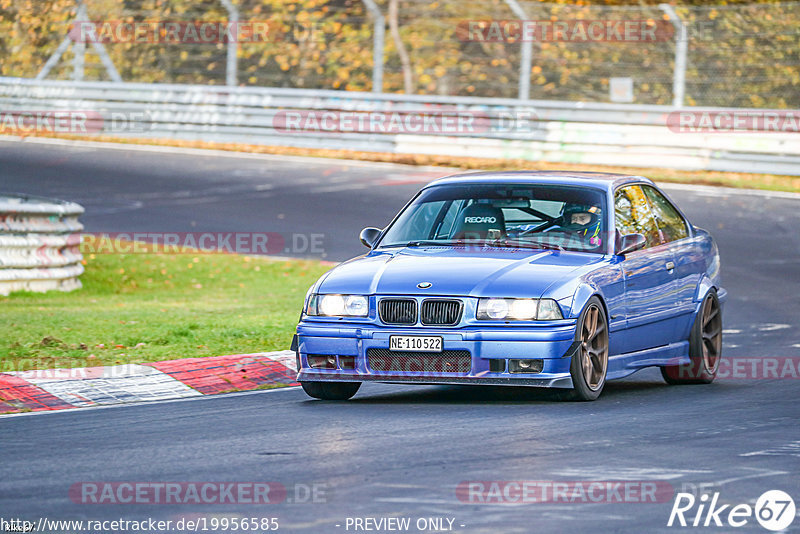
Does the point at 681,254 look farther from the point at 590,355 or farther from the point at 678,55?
the point at 678,55

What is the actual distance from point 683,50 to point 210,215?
9212 mm

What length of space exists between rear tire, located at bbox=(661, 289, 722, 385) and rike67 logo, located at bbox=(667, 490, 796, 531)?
4.55 meters

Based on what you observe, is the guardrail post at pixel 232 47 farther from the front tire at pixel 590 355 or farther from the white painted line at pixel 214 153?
the front tire at pixel 590 355

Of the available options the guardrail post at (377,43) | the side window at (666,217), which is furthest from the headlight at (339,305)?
the guardrail post at (377,43)

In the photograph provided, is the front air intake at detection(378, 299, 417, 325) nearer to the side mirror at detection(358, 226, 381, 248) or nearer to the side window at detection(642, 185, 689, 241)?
the side mirror at detection(358, 226, 381, 248)

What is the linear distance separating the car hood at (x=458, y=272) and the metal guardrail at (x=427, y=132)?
622 inches

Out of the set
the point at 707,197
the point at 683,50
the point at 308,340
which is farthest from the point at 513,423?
the point at 683,50

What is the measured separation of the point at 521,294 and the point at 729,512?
307cm

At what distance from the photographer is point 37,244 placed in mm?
15977

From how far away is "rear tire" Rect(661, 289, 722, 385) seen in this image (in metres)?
11.0

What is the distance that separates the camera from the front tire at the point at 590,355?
923cm

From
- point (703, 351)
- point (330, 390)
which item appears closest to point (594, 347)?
point (330, 390)

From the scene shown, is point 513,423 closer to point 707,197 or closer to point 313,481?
point 313,481

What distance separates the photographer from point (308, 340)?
949cm
